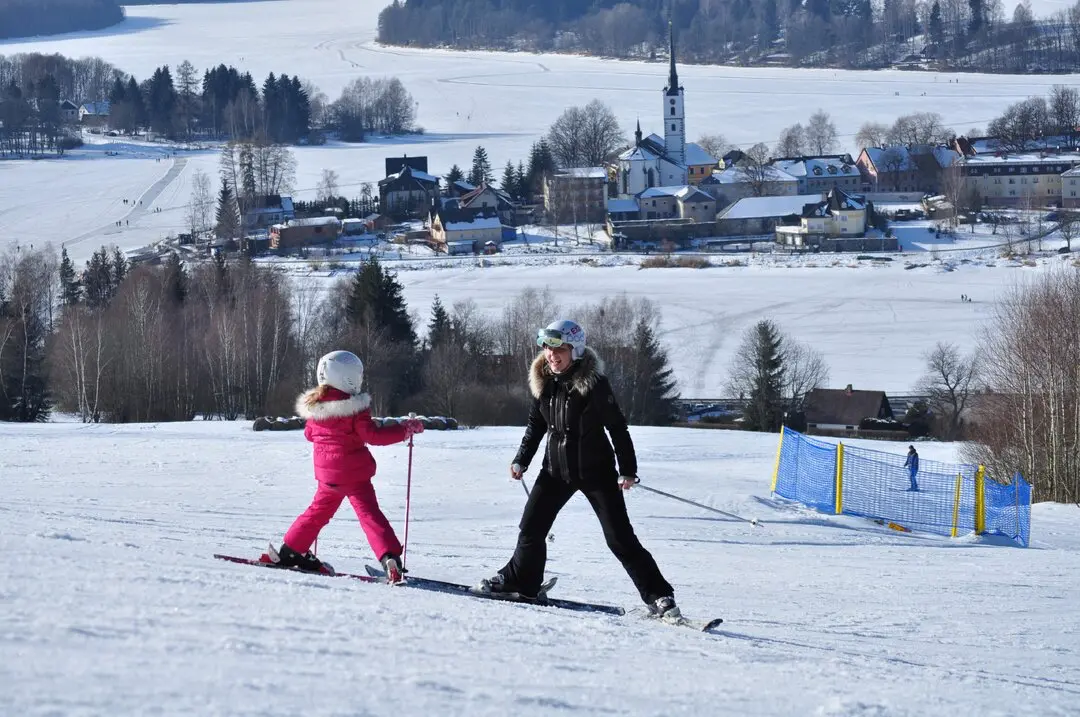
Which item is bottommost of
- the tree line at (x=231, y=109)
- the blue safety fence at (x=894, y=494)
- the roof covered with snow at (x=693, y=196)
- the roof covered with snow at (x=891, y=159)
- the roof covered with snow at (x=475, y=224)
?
the blue safety fence at (x=894, y=494)

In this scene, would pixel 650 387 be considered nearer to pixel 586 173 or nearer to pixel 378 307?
pixel 378 307

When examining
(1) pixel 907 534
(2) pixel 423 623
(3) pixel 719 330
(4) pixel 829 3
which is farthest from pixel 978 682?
(4) pixel 829 3

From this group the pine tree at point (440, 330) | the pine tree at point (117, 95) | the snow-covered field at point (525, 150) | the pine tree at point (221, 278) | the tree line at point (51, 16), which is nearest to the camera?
the pine tree at point (440, 330)

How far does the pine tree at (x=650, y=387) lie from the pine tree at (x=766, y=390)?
1741 mm

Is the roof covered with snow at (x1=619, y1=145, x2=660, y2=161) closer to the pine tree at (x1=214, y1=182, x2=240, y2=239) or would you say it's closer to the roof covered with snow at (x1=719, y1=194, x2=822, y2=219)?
the roof covered with snow at (x1=719, y1=194, x2=822, y2=219)

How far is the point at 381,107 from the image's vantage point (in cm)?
9431

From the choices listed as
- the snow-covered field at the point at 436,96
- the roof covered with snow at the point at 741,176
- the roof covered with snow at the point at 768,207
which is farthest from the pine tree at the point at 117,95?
the roof covered with snow at the point at 768,207

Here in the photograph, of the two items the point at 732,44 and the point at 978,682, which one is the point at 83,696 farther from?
the point at 732,44

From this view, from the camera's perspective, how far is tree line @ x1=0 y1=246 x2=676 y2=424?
24656mm

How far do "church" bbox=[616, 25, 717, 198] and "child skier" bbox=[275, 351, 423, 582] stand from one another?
65.7 m

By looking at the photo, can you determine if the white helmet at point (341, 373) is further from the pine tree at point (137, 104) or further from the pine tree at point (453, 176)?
the pine tree at point (137, 104)

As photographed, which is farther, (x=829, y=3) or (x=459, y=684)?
(x=829, y=3)

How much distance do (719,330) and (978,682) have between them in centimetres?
3171

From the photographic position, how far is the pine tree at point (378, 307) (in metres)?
28.3
